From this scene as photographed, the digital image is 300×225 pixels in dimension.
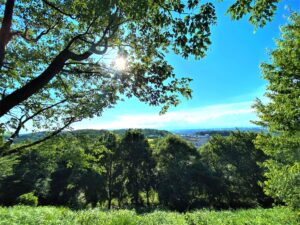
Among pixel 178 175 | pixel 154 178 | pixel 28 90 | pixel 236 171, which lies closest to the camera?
pixel 28 90

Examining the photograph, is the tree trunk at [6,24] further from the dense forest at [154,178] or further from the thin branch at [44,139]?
the dense forest at [154,178]

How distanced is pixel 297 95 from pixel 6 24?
8.74m

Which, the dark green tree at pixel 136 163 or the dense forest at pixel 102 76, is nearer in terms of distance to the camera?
the dense forest at pixel 102 76

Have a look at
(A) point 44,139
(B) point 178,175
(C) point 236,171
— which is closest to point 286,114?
(A) point 44,139

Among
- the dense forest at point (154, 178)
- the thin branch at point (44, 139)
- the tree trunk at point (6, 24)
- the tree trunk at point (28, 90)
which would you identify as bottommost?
the dense forest at point (154, 178)

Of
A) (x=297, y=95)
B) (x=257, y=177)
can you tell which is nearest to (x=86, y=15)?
(x=297, y=95)

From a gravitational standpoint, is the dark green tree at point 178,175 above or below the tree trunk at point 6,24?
below

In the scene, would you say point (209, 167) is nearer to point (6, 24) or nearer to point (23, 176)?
point (23, 176)

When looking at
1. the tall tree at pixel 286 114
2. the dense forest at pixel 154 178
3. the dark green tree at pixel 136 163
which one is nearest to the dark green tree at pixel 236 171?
the dense forest at pixel 154 178

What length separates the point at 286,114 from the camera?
8906mm

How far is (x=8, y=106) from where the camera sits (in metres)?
4.41

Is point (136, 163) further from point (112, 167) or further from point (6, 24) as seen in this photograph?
point (6, 24)

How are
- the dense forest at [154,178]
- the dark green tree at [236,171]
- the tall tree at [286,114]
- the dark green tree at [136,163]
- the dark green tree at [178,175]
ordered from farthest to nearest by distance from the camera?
the dark green tree at [136,163] → the dark green tree at [236,171] → the dark green tree at [178,175] → the dense forest at [154,178] → the tall tree at [286,114]

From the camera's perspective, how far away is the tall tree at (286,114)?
28.4ft
